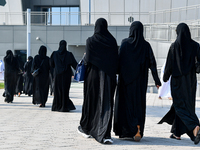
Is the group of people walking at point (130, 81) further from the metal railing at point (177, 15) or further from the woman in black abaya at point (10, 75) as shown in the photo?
the metal railing at point (177, 15)

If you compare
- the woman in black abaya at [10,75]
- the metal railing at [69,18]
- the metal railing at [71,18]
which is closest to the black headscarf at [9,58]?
the woman in black abaya at [10,75]

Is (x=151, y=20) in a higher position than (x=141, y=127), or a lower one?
higher

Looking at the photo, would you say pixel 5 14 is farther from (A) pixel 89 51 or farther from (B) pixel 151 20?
(A) pixel 89 51

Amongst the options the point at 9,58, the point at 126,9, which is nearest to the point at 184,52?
the point at 9,58

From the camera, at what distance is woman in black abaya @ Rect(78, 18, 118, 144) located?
6.32 m

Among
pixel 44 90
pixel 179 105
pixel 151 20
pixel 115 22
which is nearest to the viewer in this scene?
pixel 179 105

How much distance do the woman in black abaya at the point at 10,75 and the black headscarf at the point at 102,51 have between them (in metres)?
7.31

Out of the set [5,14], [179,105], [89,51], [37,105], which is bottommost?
[37,105]

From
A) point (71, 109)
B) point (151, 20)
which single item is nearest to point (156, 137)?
point (71, 109)

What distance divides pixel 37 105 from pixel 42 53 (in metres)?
1.69

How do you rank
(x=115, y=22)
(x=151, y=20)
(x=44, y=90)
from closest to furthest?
(x=44, y=90), (x=151, y=20), (x=115, y=22)

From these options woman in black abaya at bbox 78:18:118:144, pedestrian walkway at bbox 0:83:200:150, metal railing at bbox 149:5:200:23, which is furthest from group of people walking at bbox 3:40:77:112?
metal railing at bbox 149:5:200:23

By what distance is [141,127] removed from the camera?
6.28 metres

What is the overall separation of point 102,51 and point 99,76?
410 millimetres
